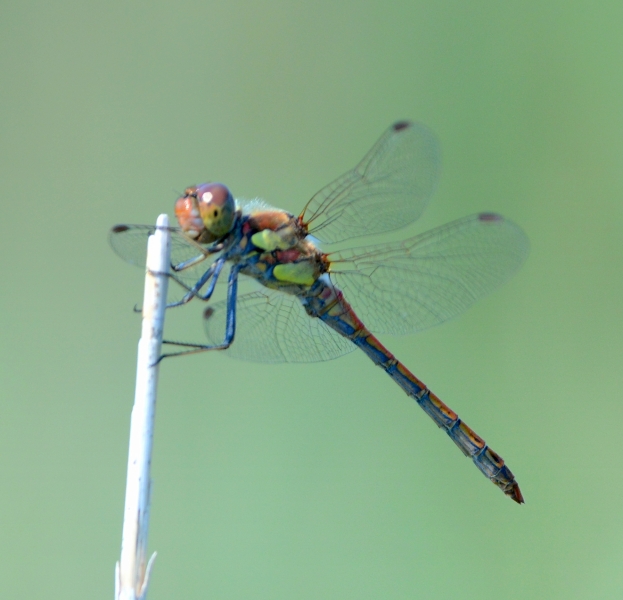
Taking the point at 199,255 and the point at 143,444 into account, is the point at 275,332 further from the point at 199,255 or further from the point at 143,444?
the point at 143,444

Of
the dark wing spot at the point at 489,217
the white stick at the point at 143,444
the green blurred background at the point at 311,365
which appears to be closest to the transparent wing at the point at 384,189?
the dark wing spot at the point at 489,217

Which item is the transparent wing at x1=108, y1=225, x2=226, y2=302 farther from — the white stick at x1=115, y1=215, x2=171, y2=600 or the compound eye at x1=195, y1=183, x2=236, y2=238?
the white stick at x1=115, y1=215, x2=171, y2=600

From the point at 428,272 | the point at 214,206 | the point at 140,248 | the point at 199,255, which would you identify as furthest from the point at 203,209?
the point at 428,272

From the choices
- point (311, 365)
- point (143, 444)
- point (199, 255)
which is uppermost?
point (199, 255)

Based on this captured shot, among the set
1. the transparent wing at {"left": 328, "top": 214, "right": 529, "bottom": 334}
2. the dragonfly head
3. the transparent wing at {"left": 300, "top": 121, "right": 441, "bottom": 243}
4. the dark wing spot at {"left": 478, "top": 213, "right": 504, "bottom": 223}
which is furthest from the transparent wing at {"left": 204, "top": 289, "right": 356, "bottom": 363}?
the dark wing spot at {"left": 478, "top": 213, "right": 504, "bottom": 223}

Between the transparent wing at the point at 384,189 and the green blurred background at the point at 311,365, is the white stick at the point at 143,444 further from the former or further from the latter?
the green blurred background at the point at 311,365

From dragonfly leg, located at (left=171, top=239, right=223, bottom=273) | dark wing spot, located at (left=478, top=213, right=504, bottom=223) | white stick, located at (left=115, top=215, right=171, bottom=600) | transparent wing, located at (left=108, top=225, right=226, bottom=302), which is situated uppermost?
dark wing spot, located at (left=478, top=213, right=504, bottom=223)

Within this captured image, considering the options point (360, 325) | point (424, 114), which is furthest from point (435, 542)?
point (424, 114)
